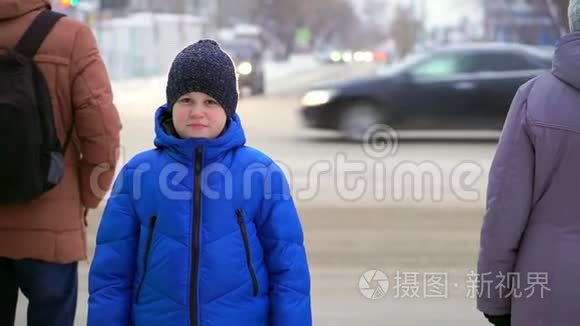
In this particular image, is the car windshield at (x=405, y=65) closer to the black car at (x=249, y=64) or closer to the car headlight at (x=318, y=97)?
the car headlight at (x=318, y=97)

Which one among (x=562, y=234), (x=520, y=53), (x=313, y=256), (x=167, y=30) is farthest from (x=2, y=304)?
(x=167, y=30)

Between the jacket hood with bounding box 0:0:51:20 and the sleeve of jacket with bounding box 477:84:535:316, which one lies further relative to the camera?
the jacket hood with bounding box 0:0:51:20

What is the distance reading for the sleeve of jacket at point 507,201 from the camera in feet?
9.04

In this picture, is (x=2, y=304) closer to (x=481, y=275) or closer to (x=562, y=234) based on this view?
(x=481, y=275)

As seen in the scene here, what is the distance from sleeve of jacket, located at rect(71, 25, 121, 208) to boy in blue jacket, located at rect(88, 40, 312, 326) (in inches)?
27.5

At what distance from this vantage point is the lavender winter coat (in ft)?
8.95

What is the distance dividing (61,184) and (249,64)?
96.5ft

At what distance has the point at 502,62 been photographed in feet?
49.2

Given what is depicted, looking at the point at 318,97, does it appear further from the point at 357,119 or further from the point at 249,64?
the point at 249,64

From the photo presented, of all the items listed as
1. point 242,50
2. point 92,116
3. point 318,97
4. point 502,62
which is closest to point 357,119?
point 318,97

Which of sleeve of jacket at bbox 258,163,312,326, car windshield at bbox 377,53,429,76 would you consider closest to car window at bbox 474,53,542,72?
car windshield at bbox 377,53,429,76

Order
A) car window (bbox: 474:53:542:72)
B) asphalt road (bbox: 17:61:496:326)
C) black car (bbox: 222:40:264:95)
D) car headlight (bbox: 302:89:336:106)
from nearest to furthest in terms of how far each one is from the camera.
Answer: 1. asphalt road (bbox: 17:61:496:326)
2. car window (bbox: 474:53:542:72)
3. car headlight (bbox: 302:89:336:106)
4. black car (bbox: 222:40:264:95)

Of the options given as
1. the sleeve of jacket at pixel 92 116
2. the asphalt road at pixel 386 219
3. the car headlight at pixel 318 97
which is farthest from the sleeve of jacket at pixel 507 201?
the car headlight at pixel 318 97

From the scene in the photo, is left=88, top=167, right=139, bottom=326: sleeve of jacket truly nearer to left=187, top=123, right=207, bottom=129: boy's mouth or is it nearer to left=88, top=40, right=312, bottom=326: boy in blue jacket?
left=88, top=40, right=312, bottom=326: boy in blue jacket
